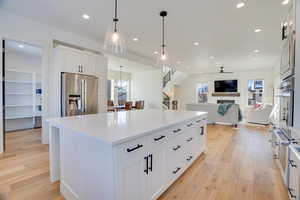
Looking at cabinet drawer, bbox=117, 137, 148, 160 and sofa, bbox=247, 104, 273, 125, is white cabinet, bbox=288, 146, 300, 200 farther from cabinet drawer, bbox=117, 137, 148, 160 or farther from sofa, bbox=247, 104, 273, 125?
sofa, bbox=247, 104, 273, 125

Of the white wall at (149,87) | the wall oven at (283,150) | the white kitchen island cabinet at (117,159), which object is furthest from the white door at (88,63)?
the white wall at (149,87)

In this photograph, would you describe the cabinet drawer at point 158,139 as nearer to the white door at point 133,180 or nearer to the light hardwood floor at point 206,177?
the white door at point 133,180

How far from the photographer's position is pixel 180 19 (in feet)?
10.8

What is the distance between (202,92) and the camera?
1102 centimetres

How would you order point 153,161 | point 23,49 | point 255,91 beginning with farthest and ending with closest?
point 255,91 < point 23,49 < point 153,161

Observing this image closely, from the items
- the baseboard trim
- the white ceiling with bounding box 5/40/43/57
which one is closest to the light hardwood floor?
the baseboard trim

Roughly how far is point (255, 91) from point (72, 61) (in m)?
10.0

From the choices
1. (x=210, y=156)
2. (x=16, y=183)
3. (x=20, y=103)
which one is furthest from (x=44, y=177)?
(x=20, y=103)

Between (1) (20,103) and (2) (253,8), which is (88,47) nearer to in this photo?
(1) (20,103)

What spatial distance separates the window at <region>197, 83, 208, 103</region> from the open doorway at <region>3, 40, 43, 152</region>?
956cm

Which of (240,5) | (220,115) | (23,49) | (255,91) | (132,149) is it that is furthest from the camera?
(255,91)

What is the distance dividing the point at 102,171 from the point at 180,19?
10.8 feet

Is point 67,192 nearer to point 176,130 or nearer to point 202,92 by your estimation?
point 176,130

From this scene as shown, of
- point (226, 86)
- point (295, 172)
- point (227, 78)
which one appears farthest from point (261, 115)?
point (295, 172)
